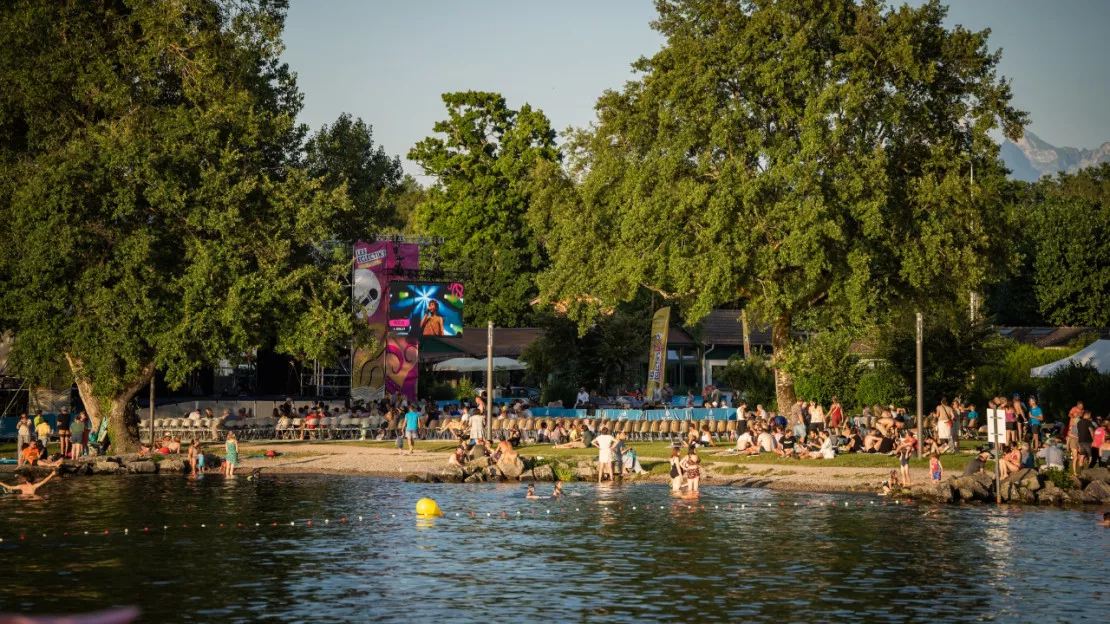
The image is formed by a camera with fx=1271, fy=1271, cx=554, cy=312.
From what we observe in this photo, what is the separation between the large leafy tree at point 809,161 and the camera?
39.6 metres

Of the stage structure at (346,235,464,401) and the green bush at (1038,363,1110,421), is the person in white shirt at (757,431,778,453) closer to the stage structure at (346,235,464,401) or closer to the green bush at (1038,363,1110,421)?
the green bush at (1038,363,1110,421)

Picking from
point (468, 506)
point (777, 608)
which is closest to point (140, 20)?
point (468, 506)

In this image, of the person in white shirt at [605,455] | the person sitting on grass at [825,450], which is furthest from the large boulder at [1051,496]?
the person in white shirt at [605,455]

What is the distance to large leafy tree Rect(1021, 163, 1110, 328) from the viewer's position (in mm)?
74375

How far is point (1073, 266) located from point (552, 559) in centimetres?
6143

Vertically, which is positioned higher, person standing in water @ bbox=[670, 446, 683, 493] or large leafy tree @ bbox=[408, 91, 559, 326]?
large leafy tree @ bbox=[408, 91, 559, 326]

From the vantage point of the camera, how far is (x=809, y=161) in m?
39.6

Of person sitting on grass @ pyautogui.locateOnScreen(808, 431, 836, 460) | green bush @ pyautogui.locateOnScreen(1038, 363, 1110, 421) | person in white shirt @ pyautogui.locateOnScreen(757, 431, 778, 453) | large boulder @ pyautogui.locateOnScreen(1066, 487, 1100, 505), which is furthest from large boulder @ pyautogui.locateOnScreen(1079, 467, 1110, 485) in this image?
green bush @ pyautogui.locateOnScreen(1038, 363, 1110, 421)

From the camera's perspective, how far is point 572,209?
147 ft

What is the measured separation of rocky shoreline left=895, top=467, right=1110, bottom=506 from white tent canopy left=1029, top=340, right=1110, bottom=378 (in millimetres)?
12230

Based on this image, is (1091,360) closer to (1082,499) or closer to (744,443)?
(744,443)

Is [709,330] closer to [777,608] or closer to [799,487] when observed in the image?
[799,487]

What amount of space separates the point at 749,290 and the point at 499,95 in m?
47.7

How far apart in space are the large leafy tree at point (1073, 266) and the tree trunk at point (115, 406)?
54.2 metres
